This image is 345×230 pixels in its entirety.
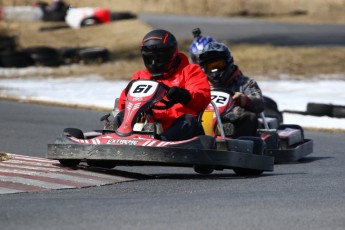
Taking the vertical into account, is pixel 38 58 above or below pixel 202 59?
below

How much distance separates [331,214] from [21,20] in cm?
2792

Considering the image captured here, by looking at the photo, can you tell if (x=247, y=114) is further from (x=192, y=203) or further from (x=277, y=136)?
(x=192, y=203)

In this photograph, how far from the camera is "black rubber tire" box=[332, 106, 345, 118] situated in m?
15.5

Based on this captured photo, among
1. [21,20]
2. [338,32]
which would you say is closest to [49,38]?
[21,20]

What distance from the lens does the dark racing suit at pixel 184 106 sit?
364 inches

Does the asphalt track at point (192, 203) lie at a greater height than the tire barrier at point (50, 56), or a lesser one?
greater

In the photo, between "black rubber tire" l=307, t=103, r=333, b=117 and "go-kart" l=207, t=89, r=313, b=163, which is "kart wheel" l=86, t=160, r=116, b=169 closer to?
"go-kart" l=207, t=89, r=313, b=163

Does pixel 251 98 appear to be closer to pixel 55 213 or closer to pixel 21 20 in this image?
pixel 55 213

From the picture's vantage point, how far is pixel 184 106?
9555mm

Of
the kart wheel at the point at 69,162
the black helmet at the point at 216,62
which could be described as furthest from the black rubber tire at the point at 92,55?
the kart wheel at the point at 69,162

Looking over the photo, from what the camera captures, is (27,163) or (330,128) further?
→ (330,128)

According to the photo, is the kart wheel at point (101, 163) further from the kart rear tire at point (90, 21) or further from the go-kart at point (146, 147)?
the kart rear tire at point (90, 21)

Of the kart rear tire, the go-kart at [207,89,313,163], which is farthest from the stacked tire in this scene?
the go-kart at [207,89,313,163]

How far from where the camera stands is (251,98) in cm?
1122
